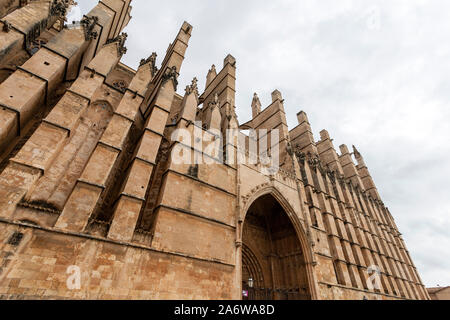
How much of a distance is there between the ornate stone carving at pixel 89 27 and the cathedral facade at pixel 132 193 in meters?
0.09

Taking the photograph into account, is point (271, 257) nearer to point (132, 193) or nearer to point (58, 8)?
point (132, 193)

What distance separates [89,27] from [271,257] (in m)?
14.2

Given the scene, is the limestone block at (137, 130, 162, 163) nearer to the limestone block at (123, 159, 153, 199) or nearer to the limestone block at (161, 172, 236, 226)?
the limestone block at (123, 159, 153, 199)

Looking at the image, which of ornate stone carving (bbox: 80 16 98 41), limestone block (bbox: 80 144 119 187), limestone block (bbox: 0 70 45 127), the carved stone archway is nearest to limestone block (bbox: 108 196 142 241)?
limestone block (bbox: 80 144 119 187)

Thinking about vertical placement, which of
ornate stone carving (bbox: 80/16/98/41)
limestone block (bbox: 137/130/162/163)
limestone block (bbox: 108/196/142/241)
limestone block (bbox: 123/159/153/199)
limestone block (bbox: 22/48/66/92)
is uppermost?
ornate stone carving (bbox: 80/16/98/41)

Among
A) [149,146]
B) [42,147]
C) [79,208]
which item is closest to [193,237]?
[79,208]

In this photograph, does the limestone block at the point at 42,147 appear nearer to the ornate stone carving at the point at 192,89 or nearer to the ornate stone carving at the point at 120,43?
the ornate stone carving at the point at 120,43

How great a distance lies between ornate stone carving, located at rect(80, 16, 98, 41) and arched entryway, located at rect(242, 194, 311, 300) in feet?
35.9

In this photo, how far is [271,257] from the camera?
483 inches

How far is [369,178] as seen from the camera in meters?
27.1

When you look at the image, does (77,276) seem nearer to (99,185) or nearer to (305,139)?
(99,185)

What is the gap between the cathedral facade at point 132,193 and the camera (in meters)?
5.50

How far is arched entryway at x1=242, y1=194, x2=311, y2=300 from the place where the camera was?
10.8 meters
